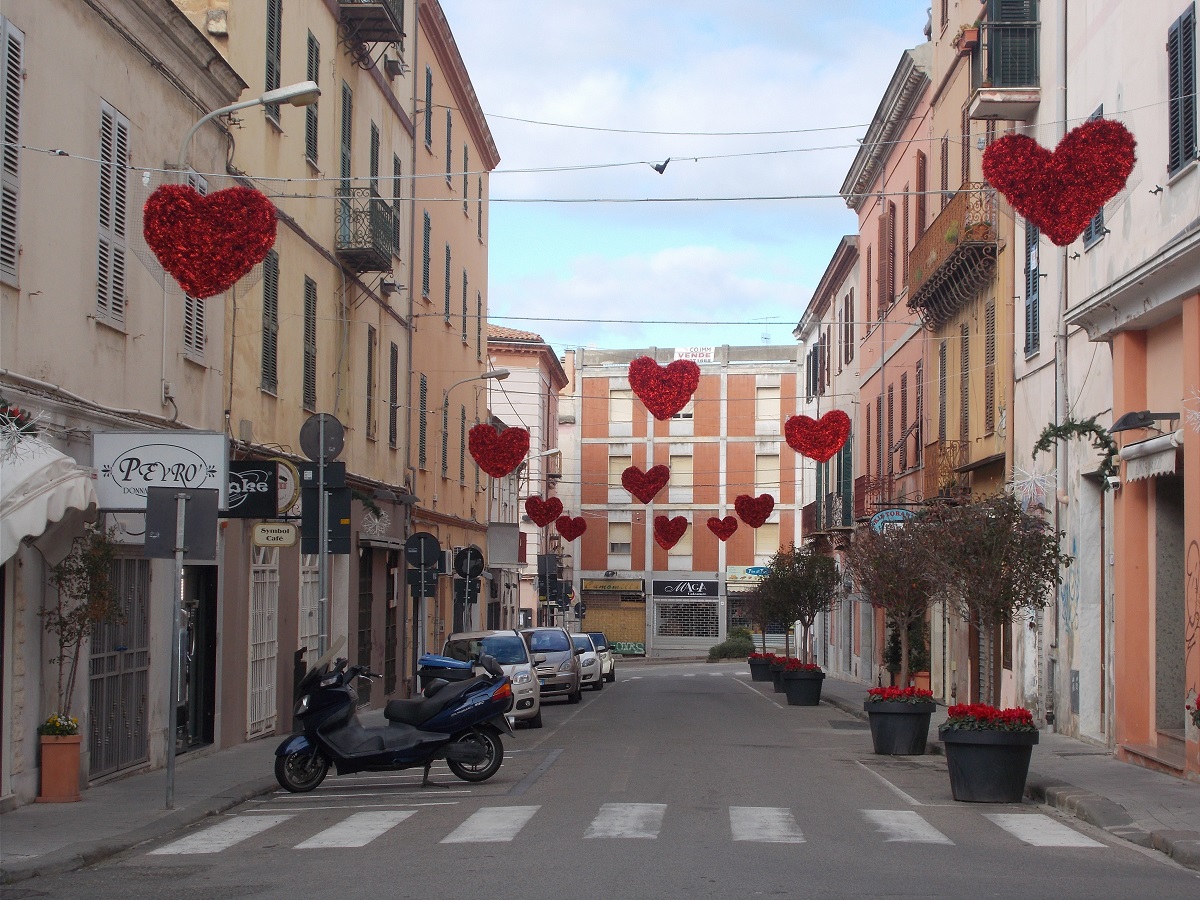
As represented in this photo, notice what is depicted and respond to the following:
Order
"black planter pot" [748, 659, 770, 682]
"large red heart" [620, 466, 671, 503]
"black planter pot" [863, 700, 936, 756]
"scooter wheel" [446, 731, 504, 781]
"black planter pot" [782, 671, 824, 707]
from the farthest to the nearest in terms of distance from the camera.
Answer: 1. "black planter pot" [748, 659, 770, 682]
2. "large red heart" [620, 466, 671, 503]
3. "black planter pot" [782, 671, 824, 707]
4. "black planter pot" [863, 700, 936, 756]
5. "scooter wheel" [446, 731, 504, 781]

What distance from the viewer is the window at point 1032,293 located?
22984 mm

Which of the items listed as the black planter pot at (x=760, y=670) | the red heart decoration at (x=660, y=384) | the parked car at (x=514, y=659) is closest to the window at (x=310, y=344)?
the parked car at (x=514, y=659)

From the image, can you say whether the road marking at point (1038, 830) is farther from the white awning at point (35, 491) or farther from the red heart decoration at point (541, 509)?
the red heart decoration at point (541, 509)

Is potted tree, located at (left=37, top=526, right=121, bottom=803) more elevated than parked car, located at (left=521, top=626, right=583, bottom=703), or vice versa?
potted tree, located at (left=37, top=526, right=121, bottom=803)

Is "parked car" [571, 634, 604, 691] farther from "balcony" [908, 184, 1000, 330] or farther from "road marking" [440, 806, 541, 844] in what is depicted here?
"road marking" [440, 806, 541, 844]

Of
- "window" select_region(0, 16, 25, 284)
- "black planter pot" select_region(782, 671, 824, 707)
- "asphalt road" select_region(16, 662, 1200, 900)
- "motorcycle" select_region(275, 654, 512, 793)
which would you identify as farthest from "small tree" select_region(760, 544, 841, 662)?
"window" select_region(0, 16, 25, 284)

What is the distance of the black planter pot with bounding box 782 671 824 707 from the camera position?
3212 centimetres

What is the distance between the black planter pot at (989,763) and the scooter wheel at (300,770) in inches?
242

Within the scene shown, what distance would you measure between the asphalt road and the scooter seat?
28.1 inches

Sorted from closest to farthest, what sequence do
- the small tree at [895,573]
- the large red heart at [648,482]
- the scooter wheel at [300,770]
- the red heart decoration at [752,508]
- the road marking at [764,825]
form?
the road marking at [764,825] < the scooter wheel at [300,770] < the small tree at [895,573] < the large red heart at [648,482] < the red heart decoration at [752,508]


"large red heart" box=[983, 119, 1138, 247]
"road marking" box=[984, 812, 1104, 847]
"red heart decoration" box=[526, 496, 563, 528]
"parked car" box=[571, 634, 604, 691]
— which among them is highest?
"large red heart" box=[983, 119, 1138, 247]

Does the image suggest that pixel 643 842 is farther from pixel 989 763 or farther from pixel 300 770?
pixel 300 770

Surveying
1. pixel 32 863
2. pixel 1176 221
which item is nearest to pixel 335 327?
pixel 1176 221

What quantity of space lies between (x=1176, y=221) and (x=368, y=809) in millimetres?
10324
